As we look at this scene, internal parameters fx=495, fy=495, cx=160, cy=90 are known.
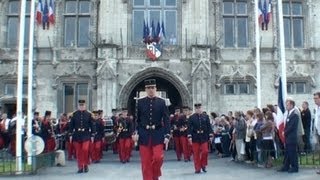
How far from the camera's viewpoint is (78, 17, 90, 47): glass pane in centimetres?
2761

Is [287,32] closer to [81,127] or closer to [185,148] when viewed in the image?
[185,148]

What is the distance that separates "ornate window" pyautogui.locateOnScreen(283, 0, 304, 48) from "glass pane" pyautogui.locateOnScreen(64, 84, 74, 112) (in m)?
12.5

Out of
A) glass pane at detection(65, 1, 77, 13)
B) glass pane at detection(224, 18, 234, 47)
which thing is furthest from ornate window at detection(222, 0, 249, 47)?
glass pane at detection(65, 1, 77, 13)

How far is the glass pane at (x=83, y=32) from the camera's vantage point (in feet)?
90.6

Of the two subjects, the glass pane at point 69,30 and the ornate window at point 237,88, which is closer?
the ornate window at point 237,88

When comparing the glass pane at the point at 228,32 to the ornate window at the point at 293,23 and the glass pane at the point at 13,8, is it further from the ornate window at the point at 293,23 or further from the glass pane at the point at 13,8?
the glass pane at the point at 13,8

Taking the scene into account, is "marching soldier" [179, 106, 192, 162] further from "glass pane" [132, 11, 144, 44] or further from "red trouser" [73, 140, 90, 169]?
"glass pane" [132, 11, 144, 44]

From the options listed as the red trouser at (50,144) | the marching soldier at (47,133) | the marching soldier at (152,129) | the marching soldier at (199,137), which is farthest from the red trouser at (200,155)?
the red trouser at (50,144)

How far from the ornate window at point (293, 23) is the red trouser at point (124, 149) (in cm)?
1326

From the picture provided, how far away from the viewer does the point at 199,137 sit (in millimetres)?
14719

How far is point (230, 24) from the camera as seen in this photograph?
28094 mm

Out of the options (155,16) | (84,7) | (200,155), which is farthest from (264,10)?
(84,7)

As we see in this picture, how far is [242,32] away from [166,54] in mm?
4906

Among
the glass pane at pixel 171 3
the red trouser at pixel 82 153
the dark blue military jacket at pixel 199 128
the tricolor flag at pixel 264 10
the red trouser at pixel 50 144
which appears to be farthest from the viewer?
the glass pane at pixel 171 3
